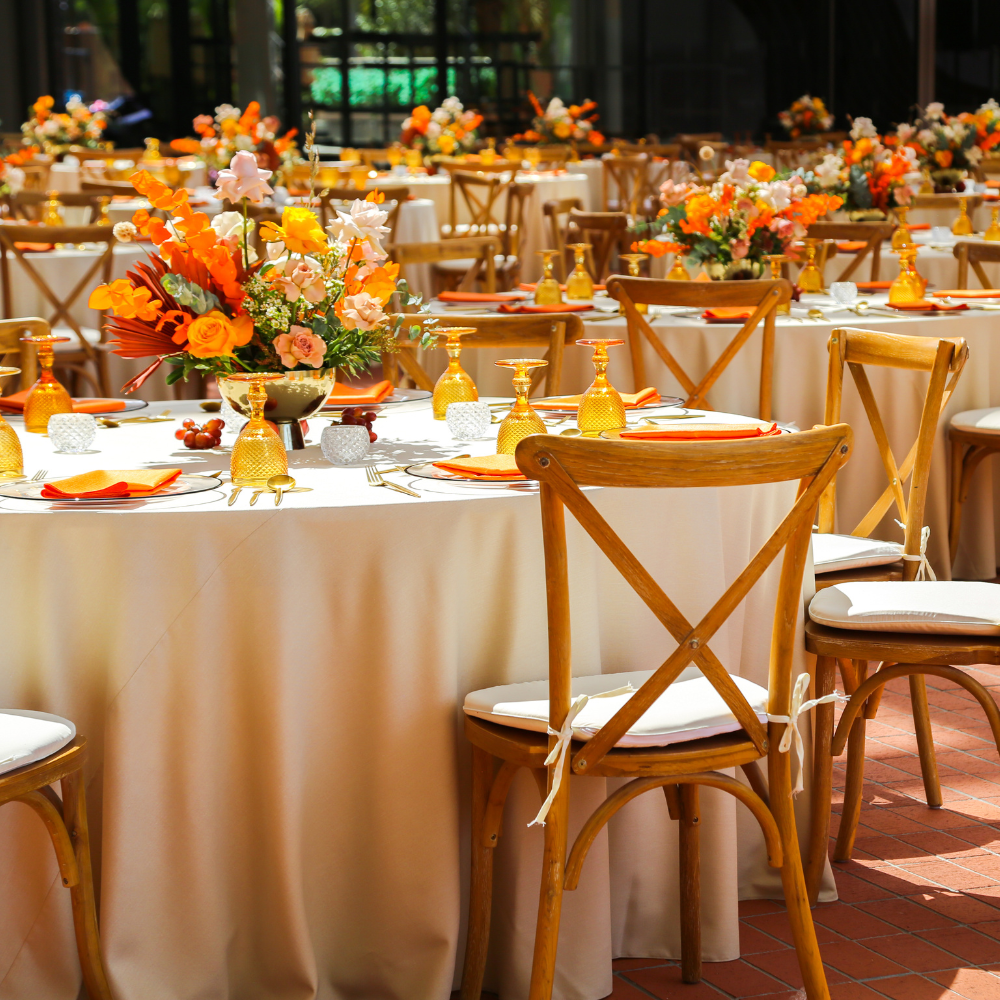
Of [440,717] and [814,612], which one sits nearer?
[440,717]

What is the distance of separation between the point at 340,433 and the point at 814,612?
0.95 metres

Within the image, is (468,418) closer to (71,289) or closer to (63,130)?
(71,289)

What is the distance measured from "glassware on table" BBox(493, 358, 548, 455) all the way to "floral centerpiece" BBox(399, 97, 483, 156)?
8.79 m

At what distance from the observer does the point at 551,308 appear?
477 cm

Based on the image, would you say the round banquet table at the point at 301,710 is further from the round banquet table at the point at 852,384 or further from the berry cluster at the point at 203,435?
the round banquet table at the point at 852,384

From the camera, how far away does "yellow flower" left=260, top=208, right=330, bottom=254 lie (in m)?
2.59

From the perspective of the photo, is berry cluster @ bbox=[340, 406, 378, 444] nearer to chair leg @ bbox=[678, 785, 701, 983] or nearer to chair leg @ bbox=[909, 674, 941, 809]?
chair leg @ bbox=[678, 785, 701, 983]

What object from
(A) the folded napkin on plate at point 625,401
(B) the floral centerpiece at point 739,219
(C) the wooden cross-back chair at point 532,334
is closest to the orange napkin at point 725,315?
(B) the floral centerpiece at point 739,219

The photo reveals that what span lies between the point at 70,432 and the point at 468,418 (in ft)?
2.50

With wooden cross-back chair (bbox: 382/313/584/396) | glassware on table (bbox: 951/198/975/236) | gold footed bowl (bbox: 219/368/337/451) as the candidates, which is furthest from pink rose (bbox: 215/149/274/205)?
glassware on table (bbox: 951/198/975/236)

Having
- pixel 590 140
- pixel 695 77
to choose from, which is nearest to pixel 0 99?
pixel 590 140

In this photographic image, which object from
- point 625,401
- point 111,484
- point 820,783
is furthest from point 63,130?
point 820,783

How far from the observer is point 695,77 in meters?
17.1

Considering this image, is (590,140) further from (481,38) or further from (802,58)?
(802,58)
